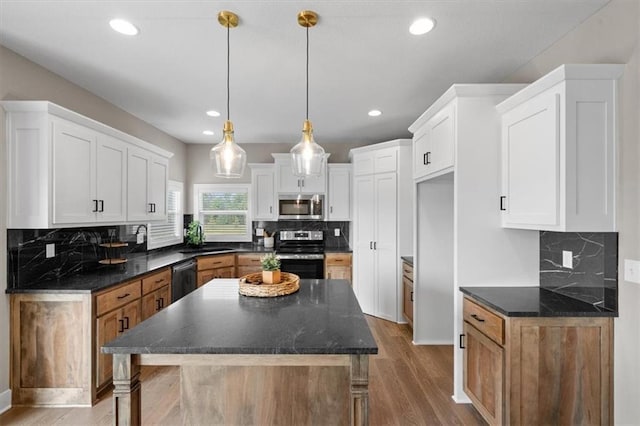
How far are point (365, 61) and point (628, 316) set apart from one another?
2.38 meters

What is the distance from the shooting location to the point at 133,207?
3.23 metres

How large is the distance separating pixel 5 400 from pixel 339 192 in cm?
410

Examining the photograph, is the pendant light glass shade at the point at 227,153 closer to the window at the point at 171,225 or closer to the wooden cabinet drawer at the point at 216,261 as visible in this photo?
the wooden cabinet drawer at the point at 216,261

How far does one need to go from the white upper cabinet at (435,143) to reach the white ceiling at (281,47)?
41 centimetres

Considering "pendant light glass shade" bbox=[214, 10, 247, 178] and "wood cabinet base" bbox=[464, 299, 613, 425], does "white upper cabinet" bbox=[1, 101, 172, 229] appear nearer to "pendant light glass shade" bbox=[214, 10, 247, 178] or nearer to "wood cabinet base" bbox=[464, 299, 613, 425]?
"pendant light glass shade" bbox=[214, 10, 247, 178]

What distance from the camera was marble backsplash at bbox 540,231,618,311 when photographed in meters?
1.85

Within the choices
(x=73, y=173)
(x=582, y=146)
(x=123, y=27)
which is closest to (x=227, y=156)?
(x=123, y=27)

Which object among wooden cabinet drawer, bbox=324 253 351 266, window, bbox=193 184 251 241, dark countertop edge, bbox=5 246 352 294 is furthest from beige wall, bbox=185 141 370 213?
wooden cabinet drawer, bbox=324 253 351 266

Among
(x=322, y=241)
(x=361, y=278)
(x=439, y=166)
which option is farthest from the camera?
(x=322, y=241)

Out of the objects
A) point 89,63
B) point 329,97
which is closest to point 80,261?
point 89,63

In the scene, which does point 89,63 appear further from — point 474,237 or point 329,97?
point 474,237

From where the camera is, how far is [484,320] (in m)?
2.08

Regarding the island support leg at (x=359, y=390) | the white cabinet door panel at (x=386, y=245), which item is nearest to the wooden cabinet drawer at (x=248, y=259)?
the white cabinet door panel at (x=386, y=245)

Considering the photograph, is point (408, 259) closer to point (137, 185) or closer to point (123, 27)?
point (137, 185)
